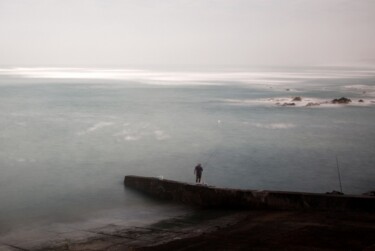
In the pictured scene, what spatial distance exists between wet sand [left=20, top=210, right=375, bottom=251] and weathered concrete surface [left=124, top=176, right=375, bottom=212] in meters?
0.36

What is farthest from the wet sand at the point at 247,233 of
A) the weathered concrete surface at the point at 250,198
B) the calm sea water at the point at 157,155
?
the calm sea water at the point at 157,155

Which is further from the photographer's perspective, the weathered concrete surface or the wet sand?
the weathered concrete surface

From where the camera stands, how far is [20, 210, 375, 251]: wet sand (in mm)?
9820

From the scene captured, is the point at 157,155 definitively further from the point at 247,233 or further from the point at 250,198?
the point at 247,233

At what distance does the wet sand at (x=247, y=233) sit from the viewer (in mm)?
9820

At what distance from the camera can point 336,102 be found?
6781 centimetres

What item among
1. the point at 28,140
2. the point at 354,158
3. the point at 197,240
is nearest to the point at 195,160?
the point at 354,158

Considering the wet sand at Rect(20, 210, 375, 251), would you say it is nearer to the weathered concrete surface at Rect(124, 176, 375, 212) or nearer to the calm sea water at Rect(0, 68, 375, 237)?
the weathered concrete surface at Rect(124, 176, 375, 212)

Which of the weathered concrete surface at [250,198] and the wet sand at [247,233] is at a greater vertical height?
the weathered concrete surface at [250,198]

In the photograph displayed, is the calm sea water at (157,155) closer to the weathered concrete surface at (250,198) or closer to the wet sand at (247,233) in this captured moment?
the weathered concrete surface at (250,198)

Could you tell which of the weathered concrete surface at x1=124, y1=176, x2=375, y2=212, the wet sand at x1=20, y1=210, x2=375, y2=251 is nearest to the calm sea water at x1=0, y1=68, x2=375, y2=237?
the weathered concrete surface at x1=124, y1=176, x2=375, y2=212

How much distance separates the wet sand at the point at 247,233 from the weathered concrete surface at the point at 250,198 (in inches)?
14.3

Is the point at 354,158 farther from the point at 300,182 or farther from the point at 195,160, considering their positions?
the point at 195,160

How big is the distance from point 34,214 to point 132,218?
4.47 metres
